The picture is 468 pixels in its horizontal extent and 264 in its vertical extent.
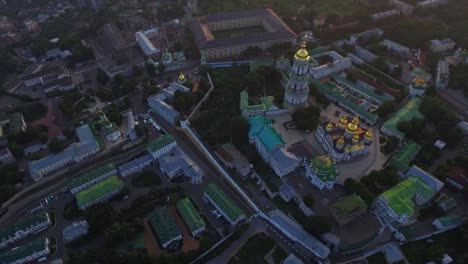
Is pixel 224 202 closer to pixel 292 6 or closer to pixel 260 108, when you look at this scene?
pixel 260 108

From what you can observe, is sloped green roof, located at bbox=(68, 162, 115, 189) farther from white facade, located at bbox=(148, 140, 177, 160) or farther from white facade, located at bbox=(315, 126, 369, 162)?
white facade, located at bbox=(315, 126, 369, 162)

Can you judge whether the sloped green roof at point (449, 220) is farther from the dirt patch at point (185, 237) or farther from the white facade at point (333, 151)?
the dirt patch at point (185, 237)

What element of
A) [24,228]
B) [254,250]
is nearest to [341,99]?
[254,250]

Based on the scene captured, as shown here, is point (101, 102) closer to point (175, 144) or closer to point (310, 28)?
point (175, 144)

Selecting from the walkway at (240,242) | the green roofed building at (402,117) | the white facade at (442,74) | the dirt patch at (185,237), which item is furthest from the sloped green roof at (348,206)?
the white facade at (442,74)

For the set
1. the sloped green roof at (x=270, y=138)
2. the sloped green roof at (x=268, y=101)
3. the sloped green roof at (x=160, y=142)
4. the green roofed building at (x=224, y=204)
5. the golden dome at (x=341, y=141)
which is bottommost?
the green roofed building at (x=224, y=204)

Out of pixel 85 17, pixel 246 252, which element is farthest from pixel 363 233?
pixel 85 17

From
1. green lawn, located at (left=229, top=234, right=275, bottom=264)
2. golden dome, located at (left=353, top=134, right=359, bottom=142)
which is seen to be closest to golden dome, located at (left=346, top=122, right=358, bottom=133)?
golden dome, located at (left=353, top=134, right=359, bottom=142)
